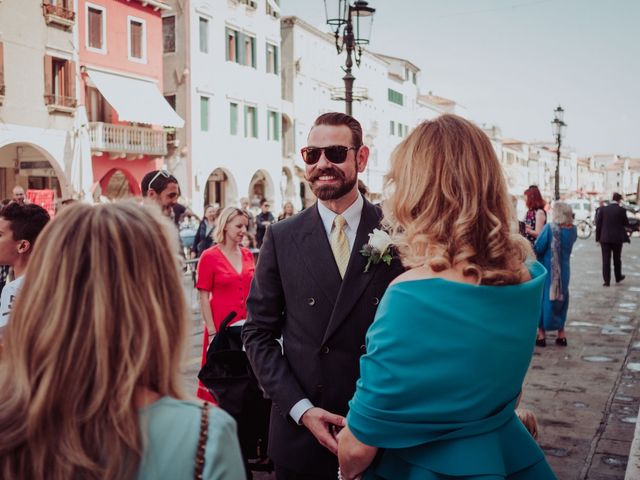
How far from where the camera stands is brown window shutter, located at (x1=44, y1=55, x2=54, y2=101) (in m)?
23.7

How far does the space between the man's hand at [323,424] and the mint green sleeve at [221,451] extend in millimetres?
1239

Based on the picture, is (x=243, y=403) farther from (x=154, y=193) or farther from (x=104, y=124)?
(x=104, y=124)

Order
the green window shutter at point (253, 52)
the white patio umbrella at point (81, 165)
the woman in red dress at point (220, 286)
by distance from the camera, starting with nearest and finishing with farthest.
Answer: the woman in red dress at point (220, 286), the white patio umbrella at point (81, 165), the green window shutter at point (253, 52)

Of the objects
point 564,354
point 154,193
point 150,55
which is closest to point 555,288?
point 564,354

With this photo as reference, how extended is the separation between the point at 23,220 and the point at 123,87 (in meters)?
23.8

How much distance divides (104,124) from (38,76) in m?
3.16

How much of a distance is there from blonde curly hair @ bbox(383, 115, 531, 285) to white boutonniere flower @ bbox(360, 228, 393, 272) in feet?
2.01

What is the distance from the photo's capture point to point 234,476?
150cm

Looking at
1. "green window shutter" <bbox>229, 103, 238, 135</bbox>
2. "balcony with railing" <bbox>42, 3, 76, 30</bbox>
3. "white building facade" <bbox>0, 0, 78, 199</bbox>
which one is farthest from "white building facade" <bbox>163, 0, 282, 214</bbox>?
"balcony with railing" <bbox>42, 3, 76, 30</bbox>

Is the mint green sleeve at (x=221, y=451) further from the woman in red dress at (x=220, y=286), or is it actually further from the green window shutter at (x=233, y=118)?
Answer: the green window shutter at (x=233, y=118)

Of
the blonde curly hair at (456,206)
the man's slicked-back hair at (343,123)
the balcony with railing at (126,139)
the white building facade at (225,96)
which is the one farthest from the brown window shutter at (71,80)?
the blonde curly hair at (456,206)

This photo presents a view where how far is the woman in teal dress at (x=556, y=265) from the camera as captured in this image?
32.6 feet

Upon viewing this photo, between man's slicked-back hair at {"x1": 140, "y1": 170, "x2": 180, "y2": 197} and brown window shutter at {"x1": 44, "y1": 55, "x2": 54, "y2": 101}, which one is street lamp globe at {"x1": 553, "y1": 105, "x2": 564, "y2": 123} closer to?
brown window shutter at {"x1": 44, "y1": 55, "x2": 54, "y2": 101}

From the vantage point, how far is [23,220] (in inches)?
156
